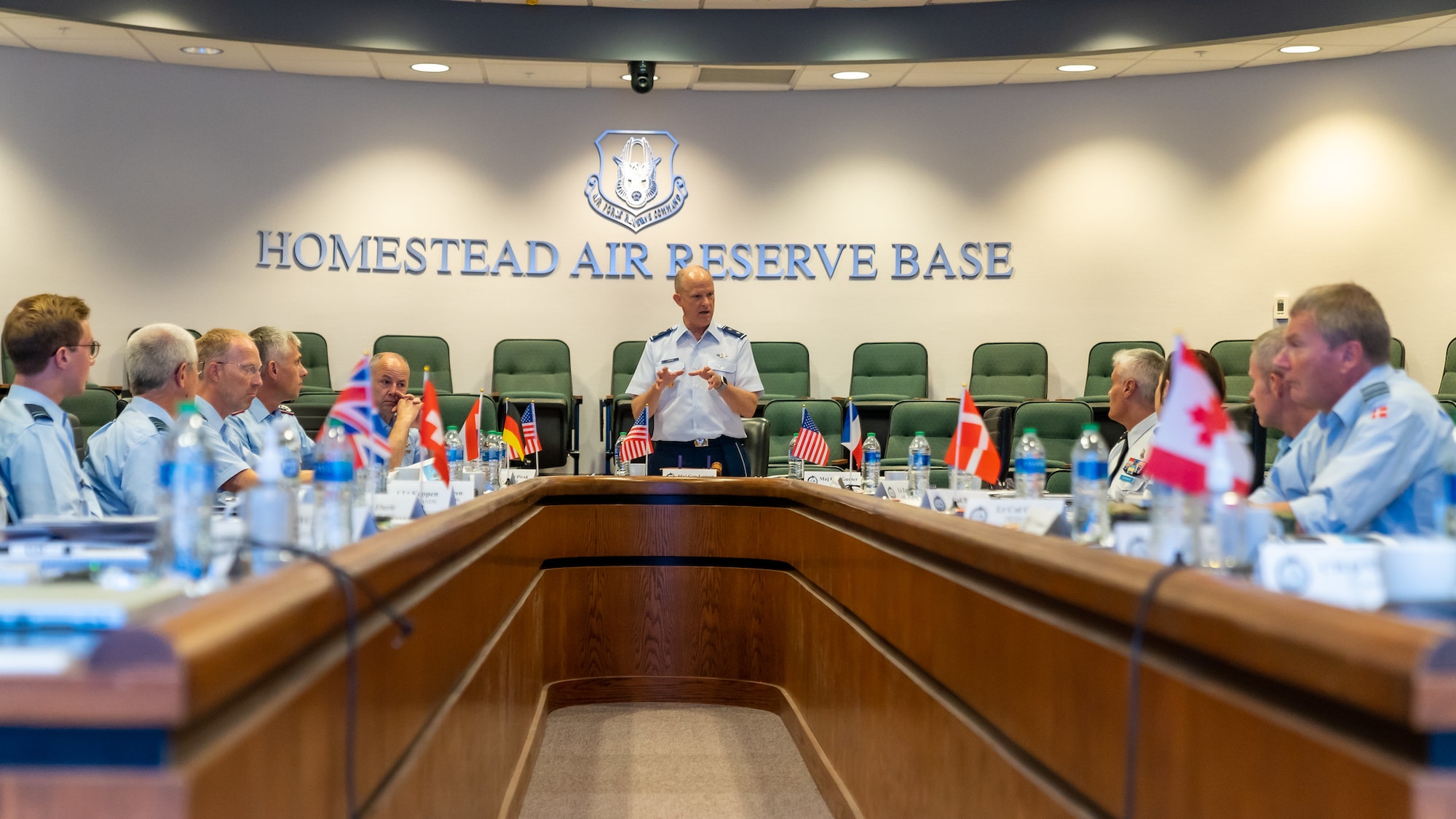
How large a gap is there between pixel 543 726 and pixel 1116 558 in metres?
2.54

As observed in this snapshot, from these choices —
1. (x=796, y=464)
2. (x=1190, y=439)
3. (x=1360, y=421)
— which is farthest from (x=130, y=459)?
(x=1360, y=421)

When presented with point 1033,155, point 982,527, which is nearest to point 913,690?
point 982,527

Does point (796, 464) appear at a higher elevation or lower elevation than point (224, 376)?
lower

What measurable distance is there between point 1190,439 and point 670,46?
21.3 feet

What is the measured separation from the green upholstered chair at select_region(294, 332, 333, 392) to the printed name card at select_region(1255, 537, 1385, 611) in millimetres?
7099

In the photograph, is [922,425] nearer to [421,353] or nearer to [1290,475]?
[421,353]

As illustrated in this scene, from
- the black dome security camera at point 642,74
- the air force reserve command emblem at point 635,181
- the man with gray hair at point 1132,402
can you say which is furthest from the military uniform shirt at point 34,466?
the air force reserve command emblem at point 635,181

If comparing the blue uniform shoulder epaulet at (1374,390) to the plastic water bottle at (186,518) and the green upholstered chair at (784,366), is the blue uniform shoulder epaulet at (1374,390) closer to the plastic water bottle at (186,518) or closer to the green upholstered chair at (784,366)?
the plastic water bottle at (186,518)

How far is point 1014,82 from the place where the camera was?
8234 millimetres

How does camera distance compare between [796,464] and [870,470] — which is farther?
[796,464]

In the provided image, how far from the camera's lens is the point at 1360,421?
224 cm

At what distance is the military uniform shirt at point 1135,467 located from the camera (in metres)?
3.26

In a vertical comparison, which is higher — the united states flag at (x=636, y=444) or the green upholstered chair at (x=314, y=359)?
the green upholstered chair at (x=314, y=359)

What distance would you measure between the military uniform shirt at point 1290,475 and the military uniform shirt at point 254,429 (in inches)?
105
